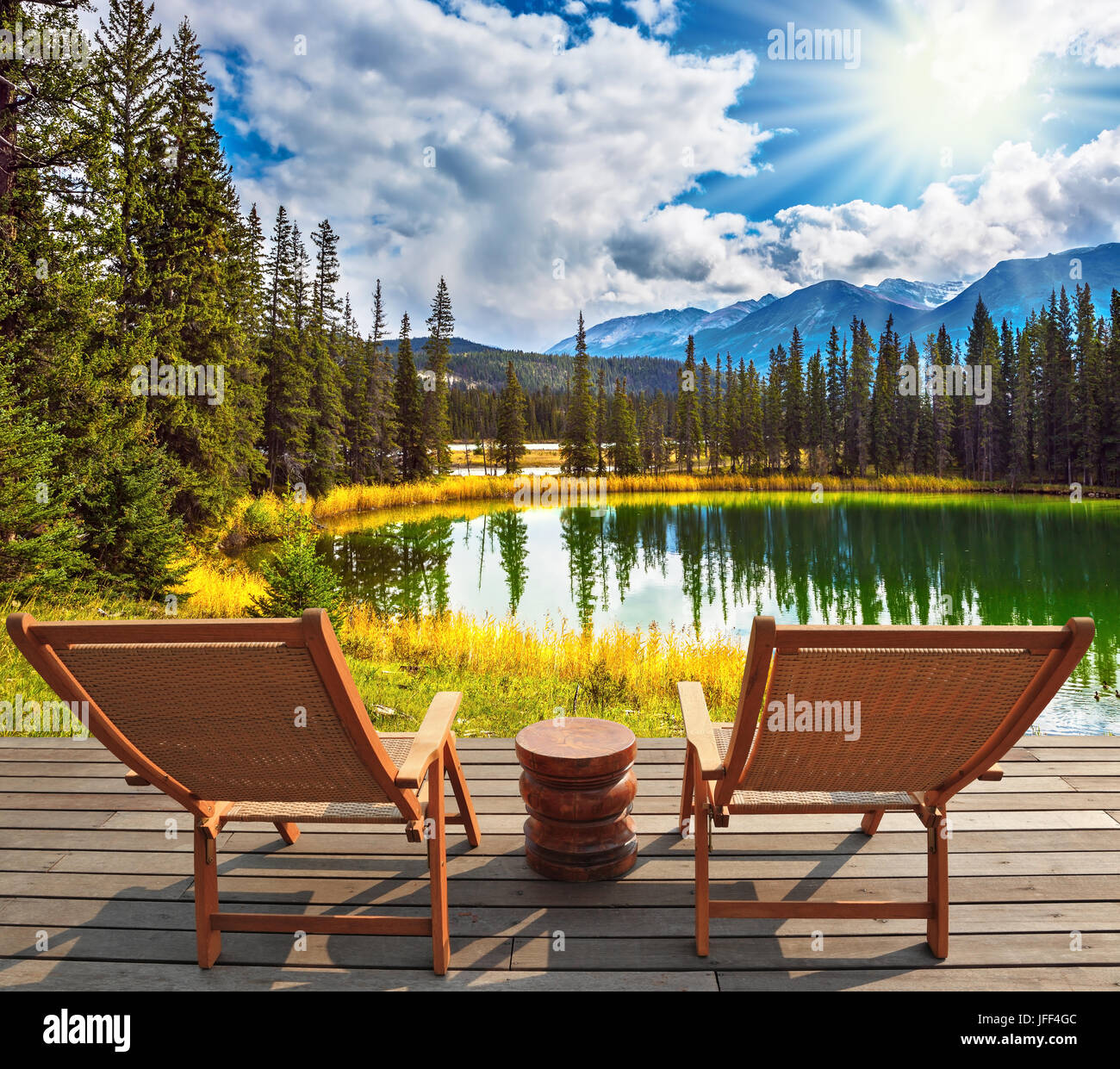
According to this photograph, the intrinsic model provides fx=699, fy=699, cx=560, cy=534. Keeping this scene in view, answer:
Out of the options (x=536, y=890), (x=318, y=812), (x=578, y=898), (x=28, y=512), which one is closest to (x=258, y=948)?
(x=318, y=812)

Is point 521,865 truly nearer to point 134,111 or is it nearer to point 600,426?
point 134,111

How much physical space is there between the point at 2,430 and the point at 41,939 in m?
7.62

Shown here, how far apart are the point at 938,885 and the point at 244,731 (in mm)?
2171

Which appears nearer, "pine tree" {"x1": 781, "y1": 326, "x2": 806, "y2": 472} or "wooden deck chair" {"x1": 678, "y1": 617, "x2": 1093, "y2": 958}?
"wooden deck chair" {"x1": 678, "y1": 617, "x2": 1093, "y2": 958}

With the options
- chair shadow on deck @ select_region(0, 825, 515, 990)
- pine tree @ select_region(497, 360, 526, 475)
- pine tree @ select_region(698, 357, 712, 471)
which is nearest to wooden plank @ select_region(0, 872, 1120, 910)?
chair shadow on deck @ select_region(0, 825, 515, 990)

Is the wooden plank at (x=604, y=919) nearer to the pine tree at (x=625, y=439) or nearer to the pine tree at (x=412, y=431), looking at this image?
the pine tree at (x=412, y=431)

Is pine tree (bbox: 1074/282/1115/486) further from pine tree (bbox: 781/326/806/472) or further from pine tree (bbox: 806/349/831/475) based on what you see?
pine tree (bbox: 781/326/806/472)

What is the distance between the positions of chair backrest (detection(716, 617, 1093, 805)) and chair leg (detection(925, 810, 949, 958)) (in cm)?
15

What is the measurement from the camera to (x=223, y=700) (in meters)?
1.94

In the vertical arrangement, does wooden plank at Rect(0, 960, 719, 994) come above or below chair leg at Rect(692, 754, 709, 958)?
below

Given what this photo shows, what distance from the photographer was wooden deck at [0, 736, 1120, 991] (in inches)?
85.2

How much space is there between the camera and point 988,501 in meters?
38.0

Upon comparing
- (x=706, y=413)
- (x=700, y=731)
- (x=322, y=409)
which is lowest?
(x=700, y=731)

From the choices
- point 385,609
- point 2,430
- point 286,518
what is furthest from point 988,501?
point 2,430
